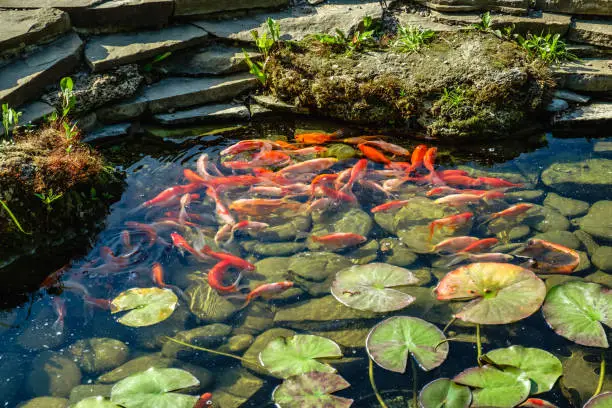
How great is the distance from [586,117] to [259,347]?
4026 millimetres

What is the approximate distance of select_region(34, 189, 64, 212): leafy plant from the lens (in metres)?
4.24

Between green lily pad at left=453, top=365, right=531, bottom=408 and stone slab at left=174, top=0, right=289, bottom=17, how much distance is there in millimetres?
4805

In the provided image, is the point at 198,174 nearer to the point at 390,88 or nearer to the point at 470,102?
the point at 390,88

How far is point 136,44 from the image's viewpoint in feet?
19.5

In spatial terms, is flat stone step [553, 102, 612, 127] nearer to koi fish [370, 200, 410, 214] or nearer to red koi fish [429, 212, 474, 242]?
red koi fish [429, 212, 474, 242]

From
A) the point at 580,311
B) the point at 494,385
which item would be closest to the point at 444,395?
the point at 494,385

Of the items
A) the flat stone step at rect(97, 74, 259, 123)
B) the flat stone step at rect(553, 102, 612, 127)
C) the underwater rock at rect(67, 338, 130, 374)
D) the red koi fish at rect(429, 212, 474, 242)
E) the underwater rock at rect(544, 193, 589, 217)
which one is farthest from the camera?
the flat stone step at rect(97, 74, 259, 123)

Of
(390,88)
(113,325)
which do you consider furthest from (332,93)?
(113,325)

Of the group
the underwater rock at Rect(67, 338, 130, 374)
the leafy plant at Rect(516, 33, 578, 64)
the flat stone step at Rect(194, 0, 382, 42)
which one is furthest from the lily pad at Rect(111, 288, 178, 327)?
the leafy plant at Rect(516, 33, 578, 64)

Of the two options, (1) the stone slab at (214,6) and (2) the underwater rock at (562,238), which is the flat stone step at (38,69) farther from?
(2) the underwater rock at (562,238)

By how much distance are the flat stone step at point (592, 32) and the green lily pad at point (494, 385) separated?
4.41 metres

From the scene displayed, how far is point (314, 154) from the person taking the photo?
555 centimetres

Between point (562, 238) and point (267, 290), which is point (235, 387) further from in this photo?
point (562, 238)

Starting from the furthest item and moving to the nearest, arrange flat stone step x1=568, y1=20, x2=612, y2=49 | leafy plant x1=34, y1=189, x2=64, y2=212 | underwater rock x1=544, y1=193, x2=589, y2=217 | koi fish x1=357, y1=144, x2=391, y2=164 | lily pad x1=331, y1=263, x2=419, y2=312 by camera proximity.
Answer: flat stone step x1=568, y1=20, x2=612, y2=49 → koi fish x1=357, y1=144, x2=391, y2=164 → underwater rock x1=544, y1=193, x2=589, y2=217 → leafy plant x1=34, y1=189, x2=64, y2=212 → lily pad x1=331, y1=263, x2=419, y2=312
